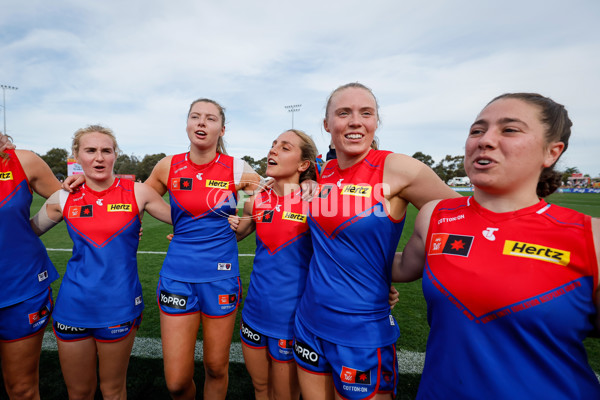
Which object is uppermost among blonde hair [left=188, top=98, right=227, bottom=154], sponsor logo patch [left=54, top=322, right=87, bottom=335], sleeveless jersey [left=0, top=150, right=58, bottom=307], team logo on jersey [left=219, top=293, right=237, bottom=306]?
blonde hair [left=188, top=98, right=227, bottom=154]

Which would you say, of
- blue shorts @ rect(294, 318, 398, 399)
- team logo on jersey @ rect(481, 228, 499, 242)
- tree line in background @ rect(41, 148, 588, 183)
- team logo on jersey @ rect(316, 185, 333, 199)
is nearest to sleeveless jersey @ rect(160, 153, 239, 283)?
team logo on jersey @ rect(316, 185, 333, 199)

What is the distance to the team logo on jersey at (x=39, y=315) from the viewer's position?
2.33 meters

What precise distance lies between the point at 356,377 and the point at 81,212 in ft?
7.25

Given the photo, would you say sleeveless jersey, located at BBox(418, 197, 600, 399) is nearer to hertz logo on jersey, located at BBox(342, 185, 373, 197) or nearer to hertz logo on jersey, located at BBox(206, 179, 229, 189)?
hertz logo on jersey, located at BBox(342, 185, 373, 197)

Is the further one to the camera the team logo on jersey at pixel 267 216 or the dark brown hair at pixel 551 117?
the team logo on jersey at pixel 267 216

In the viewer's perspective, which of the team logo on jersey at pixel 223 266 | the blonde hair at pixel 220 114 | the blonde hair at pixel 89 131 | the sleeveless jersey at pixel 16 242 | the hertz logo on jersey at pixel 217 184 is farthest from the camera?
the blonde hair at pixel 220 114

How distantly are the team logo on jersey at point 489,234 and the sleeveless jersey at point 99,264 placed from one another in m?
2.33

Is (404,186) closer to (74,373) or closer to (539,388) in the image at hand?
(539,388)

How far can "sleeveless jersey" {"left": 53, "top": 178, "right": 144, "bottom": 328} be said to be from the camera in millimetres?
2229

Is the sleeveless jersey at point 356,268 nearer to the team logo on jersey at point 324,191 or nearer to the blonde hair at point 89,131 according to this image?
the team logo on jersey at point 324,191

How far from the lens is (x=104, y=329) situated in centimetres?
224

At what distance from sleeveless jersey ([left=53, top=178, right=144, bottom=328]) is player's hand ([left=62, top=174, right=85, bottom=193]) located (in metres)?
0.07

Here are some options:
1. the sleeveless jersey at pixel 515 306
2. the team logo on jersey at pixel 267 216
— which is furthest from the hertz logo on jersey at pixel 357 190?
the team logo on jersey at pixel 267 216

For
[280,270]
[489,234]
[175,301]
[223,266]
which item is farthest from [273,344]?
[489,234]
